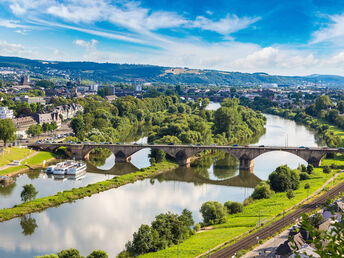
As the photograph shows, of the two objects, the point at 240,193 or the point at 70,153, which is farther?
the point at 70,153

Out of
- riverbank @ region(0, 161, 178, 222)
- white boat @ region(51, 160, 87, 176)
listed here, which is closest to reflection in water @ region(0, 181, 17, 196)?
riverbank @ region(0, 161, 178, 222)

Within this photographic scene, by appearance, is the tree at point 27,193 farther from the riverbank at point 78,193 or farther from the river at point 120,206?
the river at point 120,206

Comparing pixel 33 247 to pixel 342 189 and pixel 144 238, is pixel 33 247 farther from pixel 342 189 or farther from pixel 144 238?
pixel 342 189

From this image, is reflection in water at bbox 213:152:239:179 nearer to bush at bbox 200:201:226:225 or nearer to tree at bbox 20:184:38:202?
bush at bbox 200:201:226:225

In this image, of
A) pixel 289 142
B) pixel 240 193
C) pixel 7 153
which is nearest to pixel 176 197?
pixel 240 193

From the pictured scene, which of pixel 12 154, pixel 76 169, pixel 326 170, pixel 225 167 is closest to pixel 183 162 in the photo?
pixel 225 167

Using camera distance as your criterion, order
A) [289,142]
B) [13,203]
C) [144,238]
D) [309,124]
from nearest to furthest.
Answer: [144,238] < [13,203] < [289,142] < [309,124]
